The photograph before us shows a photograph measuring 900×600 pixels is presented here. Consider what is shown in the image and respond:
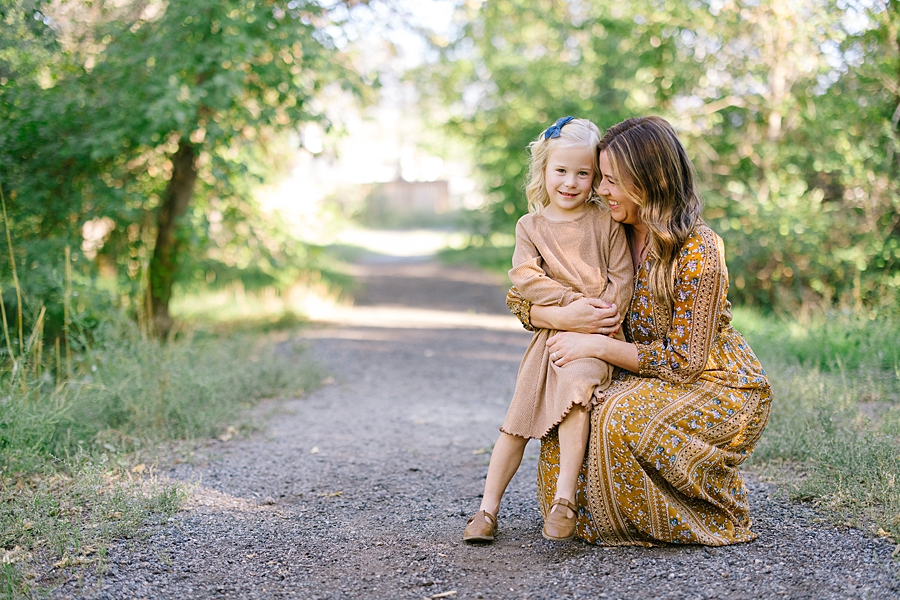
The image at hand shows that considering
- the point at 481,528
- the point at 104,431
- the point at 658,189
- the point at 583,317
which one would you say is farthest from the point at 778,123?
the point at 104,431

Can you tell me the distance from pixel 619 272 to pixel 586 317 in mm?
239

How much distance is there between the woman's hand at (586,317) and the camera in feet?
9.07

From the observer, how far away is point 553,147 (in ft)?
9.62

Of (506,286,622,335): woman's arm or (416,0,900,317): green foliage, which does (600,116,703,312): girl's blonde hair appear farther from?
(416,0,900,317): green foliage

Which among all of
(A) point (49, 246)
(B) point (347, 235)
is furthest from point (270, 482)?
(B) point (347, 235)

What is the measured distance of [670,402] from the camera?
2.68 meters

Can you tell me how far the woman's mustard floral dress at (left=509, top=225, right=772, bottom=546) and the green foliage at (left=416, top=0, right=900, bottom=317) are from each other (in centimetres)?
417

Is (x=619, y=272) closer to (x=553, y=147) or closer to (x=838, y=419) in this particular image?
(x=553, y=147)

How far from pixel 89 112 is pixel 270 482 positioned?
390cm

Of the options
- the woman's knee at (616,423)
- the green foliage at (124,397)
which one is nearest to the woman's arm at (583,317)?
the woman's knee at (616,423)

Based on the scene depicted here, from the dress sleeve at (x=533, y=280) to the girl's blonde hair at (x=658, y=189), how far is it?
12.4 inches

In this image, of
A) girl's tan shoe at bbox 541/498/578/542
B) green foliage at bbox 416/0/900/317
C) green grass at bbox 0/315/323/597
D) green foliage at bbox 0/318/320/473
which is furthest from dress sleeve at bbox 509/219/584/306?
green foliage at bbox 416/0/900/317

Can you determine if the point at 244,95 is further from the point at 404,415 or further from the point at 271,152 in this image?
the point at 404,415

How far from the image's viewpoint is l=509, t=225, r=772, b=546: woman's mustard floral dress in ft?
8.68
